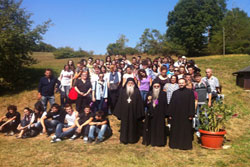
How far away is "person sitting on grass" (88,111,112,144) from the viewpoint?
6742 mm

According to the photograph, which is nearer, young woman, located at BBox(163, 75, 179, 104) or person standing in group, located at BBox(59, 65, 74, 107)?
young woman, located at BBox(163, 75, 179, 104)

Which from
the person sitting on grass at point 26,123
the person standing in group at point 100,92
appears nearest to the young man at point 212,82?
the person standing in group at point 100,92

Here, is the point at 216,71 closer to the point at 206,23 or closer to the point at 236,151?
the point at 236,151

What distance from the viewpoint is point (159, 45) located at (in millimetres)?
44156

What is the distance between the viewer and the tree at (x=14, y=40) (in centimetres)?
1212

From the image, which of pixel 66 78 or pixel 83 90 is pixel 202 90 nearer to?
pixel 83 90

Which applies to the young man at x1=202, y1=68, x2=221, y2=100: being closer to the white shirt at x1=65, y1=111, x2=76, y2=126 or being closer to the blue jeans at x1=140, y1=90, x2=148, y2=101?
the blue jeans at x1=140, y1=90, x2=148, y2=101

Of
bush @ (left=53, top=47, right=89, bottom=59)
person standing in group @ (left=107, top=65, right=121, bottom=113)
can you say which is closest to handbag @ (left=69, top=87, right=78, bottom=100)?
person standing in group @ (left=107, top=65, right=121, bottom=113)

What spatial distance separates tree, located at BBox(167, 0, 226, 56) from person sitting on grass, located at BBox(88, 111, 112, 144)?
129ft

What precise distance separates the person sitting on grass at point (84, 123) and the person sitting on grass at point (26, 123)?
1651 mm

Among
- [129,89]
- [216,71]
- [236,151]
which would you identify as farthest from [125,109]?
[216,71]

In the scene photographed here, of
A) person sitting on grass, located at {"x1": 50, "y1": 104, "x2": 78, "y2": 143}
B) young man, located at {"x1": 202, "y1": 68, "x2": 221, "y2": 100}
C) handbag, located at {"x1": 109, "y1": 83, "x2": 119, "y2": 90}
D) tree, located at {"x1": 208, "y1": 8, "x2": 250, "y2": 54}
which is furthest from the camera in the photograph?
tree, located at {"x1": 208, "y1": 8, "x2": 250, "y2": 54}

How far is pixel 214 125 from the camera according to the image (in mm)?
6066

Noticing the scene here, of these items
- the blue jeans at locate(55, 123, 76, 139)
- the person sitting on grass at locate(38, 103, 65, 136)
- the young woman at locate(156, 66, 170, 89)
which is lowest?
the blue jeans at locate(55, 123, 76, 139)
